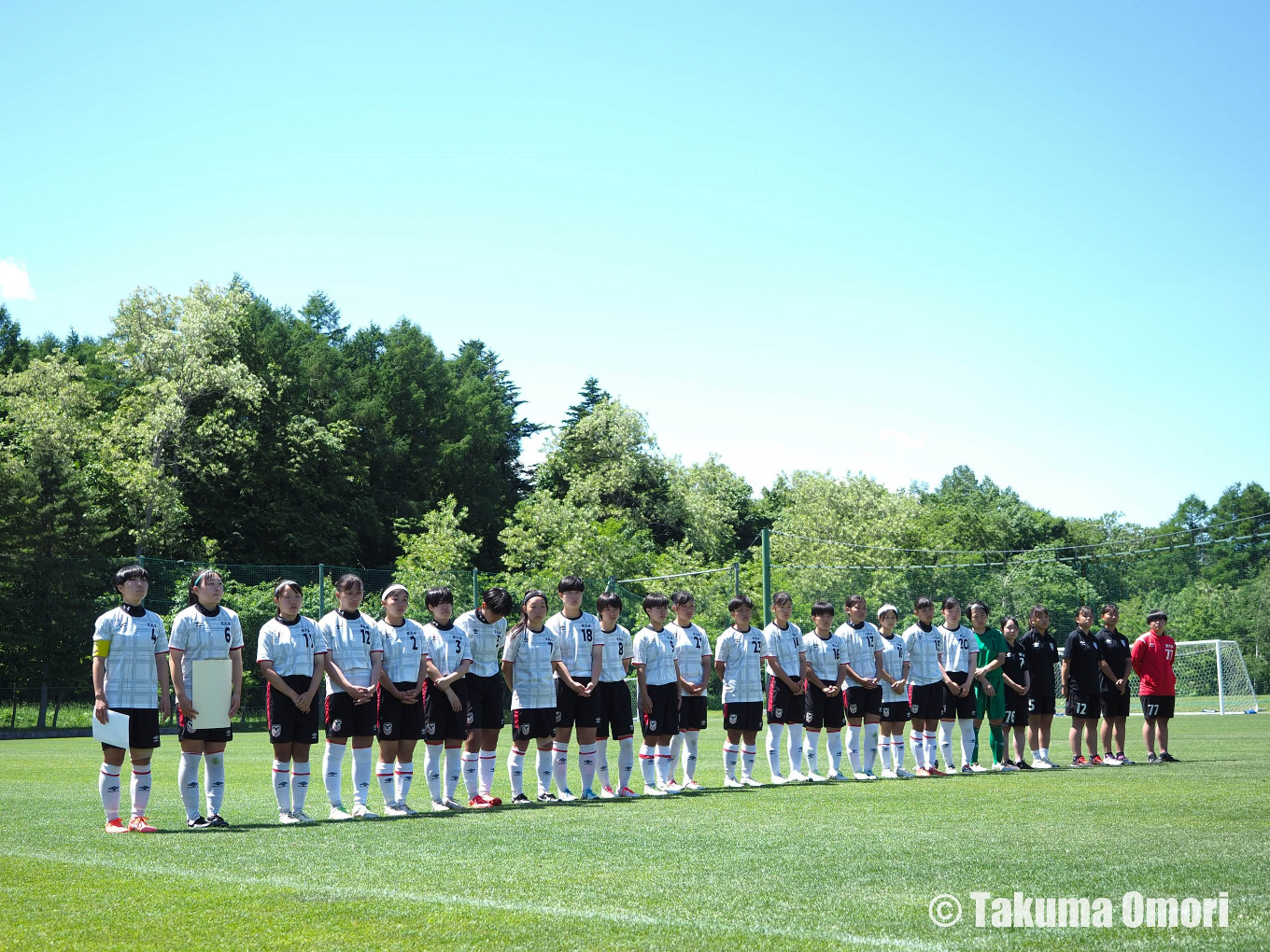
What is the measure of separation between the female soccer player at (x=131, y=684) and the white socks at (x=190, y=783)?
0.27 meters

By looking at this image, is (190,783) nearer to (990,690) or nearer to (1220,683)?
(990,690)

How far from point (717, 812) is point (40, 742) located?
19.0 meters

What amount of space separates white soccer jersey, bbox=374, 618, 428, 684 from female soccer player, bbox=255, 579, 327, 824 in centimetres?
86

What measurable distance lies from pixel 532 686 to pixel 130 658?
3.73 meters

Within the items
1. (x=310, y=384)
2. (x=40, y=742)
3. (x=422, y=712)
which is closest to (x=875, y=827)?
(x=422, y=712)

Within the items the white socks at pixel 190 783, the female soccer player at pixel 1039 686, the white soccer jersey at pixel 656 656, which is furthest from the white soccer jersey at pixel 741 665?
the white socks at pixel 190 783

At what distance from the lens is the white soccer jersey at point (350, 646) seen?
9695 millimetres

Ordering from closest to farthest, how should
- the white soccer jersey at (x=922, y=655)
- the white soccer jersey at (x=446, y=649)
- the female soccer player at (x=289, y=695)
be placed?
the female soccer player at (x=289, y=695)
the white soccer jersey at (x=446, y=649)
the white soccer jersey at (x=922, y=655)

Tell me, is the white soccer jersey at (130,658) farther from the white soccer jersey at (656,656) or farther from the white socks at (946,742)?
the white socks at (946,742)

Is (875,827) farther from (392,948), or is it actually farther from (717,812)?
(392,948)

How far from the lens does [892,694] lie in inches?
542

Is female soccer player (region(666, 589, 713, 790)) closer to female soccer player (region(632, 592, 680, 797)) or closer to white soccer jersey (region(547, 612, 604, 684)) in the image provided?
female soccer player (region(632, 592, 680, 797))

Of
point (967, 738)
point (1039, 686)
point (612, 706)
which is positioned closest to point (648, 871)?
point (612, 706)

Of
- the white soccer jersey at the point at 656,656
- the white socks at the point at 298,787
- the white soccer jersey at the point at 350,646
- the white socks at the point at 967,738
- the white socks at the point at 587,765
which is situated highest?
the white soccer jersey at the point at 350,646
